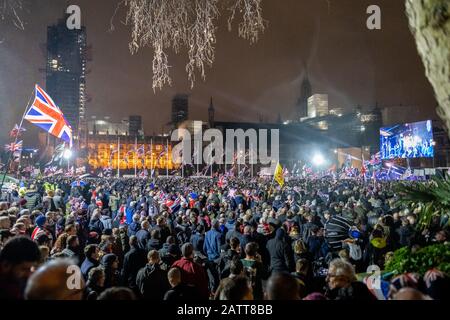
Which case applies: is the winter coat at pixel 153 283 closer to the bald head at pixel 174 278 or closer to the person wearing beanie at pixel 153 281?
the person wearing beanie at pixel 153 281

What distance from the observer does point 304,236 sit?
803cm

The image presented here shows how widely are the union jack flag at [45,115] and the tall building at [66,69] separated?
91.0 m

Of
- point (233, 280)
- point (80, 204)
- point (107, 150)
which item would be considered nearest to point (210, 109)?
point (107, 150)

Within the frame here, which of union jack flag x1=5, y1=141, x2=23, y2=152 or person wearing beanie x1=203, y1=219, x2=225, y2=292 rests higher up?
union jack flag x1=5, y1=141, x2=23, y2=152

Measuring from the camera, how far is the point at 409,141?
36.2 metres

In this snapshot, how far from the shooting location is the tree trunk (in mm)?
2201

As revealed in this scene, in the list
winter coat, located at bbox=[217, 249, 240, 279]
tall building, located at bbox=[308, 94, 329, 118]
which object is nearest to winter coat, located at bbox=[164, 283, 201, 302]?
winter coat, located at bbox=[217, 249, 240, 279]

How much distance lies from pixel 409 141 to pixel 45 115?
36.2 meters

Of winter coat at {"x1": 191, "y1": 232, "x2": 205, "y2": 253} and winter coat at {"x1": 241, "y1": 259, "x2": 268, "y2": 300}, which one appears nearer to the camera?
winter coat at {"x1": 241, "y1": 259, "x2": 268, "y2": 300}

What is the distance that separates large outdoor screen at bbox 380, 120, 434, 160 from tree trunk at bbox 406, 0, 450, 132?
34972mm

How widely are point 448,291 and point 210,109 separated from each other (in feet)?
494

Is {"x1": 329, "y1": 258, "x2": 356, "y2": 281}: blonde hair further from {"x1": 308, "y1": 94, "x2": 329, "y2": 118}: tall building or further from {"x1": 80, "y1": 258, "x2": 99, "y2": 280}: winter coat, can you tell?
{"x1": 308, "y1": 94, "x2": 329, "y2": 118}: tall building

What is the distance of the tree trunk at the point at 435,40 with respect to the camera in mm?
2201
